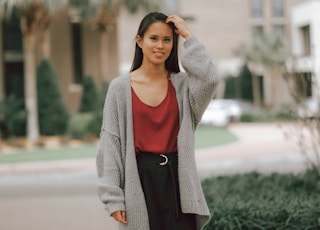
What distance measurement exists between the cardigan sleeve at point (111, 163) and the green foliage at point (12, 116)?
60.2 ft

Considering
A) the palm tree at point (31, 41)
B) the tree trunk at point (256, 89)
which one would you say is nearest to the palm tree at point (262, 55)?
the tree trunk at point (256, 89)

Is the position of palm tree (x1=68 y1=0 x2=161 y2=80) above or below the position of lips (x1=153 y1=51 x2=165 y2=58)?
above

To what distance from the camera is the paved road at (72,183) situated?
23.6 ft

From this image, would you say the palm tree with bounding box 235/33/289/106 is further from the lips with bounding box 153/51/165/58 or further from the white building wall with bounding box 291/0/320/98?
the lips with bounding box 153/51/165/58

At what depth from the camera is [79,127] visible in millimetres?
20688

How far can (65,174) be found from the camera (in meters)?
13.6

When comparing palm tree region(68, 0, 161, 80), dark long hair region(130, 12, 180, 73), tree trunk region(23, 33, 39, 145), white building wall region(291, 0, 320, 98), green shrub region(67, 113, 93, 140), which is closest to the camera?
dark long hair region(130, 12, 180, 73)

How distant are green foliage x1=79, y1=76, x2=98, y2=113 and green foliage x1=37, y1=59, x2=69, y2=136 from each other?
172 cm

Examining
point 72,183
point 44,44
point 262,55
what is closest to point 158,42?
point 72,183

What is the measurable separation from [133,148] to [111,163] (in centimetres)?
13

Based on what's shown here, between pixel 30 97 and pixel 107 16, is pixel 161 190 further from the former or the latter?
pixel 107 16

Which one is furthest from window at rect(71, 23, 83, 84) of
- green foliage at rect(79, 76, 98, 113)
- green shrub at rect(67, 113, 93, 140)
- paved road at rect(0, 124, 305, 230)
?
paved road at rect(0, 124, 305, 230)

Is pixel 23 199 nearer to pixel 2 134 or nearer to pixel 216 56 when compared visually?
pixel 2 134

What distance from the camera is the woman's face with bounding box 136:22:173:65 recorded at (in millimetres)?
2855
